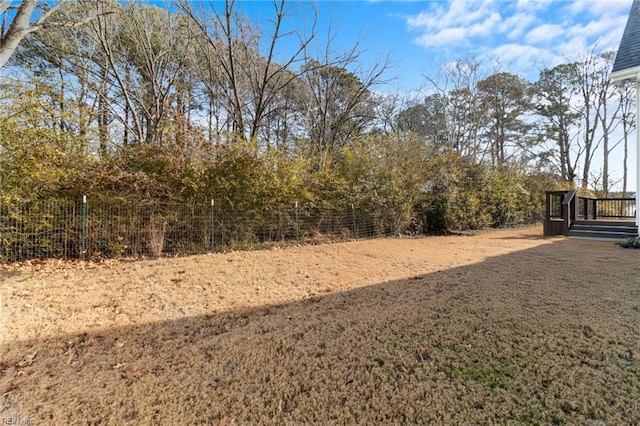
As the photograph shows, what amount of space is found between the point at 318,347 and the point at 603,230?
32.9 feet

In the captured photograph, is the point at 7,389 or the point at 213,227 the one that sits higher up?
the point at 213,227

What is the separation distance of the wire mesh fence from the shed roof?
7574 mm

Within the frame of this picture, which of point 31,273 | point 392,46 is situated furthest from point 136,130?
point 392,46

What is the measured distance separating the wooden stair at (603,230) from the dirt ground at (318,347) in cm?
472

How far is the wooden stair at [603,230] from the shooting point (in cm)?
771

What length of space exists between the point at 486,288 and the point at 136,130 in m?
10.8

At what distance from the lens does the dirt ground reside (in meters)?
1.58

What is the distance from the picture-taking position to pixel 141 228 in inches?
217

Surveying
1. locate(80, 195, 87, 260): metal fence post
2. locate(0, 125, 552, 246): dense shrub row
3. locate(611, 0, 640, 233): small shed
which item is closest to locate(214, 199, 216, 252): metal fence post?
locate(0, 125, 552, 246): dense shrub row

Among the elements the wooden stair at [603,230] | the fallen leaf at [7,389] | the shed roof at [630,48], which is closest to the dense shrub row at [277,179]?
the wooden stair at [603,230]

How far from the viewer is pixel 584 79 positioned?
58.2 ft

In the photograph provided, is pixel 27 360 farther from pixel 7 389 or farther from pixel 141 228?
pixel 141 228

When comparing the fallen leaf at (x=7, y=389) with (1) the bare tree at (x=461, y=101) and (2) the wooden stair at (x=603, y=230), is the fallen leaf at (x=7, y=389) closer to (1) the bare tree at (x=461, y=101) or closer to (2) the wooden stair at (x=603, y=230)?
(2) the wooden stair at (x=603, y=230)

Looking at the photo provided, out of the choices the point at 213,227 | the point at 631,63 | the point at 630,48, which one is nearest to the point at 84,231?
the point at 213,227
